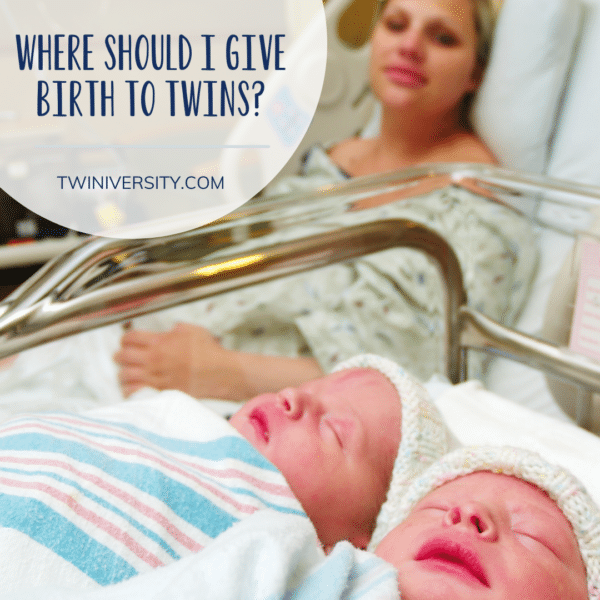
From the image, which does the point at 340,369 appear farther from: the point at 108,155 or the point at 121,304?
the point at 108,155

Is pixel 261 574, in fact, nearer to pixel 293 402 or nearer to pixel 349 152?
pixel 293 402

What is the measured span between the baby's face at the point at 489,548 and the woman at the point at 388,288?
20.2 inches

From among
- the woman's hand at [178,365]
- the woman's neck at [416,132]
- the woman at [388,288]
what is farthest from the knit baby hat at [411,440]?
the woman's neck at [416,132]

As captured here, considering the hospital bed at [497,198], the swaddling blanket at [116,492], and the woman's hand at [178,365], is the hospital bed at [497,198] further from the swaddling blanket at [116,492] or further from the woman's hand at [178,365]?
the woman's hand at [178,365]

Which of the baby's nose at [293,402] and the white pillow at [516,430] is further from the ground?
the baby's nose at [293,402]

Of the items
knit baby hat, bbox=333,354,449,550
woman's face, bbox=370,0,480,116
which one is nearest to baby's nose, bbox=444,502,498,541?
knit baby hat, bbox=333,354,449,550

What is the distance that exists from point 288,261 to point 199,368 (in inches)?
17.0

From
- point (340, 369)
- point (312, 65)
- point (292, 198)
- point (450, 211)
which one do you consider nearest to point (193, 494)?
point (340, 369)

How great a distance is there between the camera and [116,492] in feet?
1.64

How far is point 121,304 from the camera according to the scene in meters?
0.65

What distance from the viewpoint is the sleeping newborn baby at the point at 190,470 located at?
0.45 m

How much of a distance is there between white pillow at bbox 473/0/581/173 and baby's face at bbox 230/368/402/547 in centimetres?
74

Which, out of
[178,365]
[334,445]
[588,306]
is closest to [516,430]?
[588,306]

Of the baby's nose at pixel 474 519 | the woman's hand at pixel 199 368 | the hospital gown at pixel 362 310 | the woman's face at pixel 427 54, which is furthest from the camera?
the woman's face at pixel 427 54
